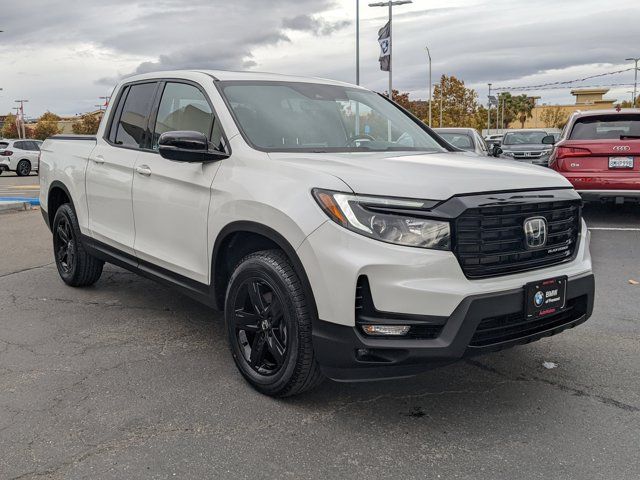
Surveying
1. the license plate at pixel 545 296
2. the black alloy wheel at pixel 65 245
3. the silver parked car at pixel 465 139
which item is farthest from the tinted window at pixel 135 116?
the silver parked car at pixel 465 139

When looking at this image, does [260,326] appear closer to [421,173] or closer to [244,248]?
[244,248]

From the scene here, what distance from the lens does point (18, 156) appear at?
2661 centimetres

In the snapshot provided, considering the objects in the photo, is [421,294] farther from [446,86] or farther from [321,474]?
[446,86]

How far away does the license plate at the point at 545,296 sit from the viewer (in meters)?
3.16

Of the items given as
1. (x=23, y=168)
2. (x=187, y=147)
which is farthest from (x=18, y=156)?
(x=187, y=147)

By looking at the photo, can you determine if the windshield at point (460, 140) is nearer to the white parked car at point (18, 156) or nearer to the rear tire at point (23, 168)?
the white parked car at point (18, 156)

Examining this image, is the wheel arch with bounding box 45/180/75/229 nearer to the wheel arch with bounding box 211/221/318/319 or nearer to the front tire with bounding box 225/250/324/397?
the wheel arch with bounding box 211/221/318/319

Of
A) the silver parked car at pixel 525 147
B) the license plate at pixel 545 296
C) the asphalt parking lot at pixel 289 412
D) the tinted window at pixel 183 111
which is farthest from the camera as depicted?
the silver parked car at pixel 525 147

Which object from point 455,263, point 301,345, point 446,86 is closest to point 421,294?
point 455,263

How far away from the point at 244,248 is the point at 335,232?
3.11ft

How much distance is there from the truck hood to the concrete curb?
990cm

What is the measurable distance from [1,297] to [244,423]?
143 inches

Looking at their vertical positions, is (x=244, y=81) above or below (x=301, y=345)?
above

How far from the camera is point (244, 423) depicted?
330cm
